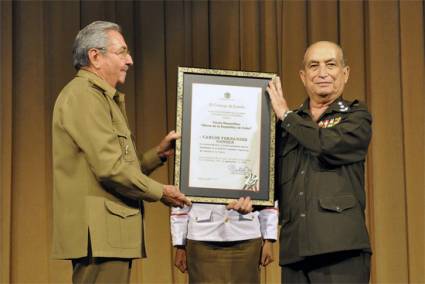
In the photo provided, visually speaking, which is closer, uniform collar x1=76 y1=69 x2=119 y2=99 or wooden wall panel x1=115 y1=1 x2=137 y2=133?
uniform collar x1=76 y1=69 x2=119 y2=99

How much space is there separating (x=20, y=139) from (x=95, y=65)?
2.01 metres

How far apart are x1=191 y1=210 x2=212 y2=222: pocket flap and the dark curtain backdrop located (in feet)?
4.31

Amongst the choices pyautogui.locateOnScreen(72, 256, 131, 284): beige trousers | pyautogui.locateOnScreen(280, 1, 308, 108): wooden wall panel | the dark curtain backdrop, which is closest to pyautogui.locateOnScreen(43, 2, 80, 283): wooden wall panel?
the dark curtain backdrop

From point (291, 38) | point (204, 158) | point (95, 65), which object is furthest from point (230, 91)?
point (291, 38)

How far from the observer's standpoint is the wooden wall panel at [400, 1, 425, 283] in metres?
5.10

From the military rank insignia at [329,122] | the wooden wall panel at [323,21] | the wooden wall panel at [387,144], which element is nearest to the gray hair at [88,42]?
the military rank insignia at [329,122]

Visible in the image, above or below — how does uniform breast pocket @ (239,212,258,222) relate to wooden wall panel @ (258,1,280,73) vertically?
below

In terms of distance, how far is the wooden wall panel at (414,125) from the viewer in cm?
510

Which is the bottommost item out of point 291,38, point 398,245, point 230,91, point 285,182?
point 398,245

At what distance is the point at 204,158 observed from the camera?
344 centimetres

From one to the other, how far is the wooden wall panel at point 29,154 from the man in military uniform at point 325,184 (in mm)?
2321

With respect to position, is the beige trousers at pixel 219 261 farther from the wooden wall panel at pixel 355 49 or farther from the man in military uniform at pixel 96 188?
the wooden wall panel at pixel 355 49

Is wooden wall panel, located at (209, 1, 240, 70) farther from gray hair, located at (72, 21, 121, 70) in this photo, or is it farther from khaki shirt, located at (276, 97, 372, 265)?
khaki shirt, located at (276, 97, 372, 265)

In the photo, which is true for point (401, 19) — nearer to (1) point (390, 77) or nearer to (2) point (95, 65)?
(1) point (390, 77)
